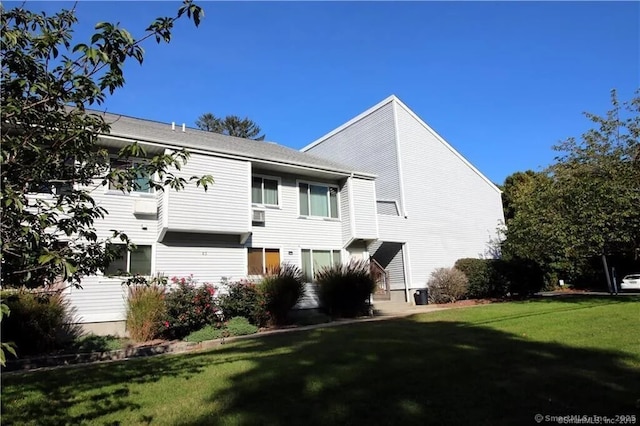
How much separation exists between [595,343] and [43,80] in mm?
9137

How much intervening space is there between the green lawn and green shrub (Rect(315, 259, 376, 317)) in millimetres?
7104

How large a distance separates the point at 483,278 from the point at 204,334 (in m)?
15.9

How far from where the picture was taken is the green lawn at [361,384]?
4.47 meters

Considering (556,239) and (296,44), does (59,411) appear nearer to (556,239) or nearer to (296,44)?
(296,44)

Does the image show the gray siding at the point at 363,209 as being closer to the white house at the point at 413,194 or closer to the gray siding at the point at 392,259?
the white house at the point at 413,194

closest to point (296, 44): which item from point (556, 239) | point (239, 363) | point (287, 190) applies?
point (287, 190)

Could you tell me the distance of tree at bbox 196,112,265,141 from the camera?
5472cm

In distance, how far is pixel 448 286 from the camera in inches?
851

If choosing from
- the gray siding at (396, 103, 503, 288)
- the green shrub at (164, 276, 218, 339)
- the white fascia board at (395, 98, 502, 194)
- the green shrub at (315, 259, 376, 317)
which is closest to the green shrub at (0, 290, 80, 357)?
the green shrub at (164, 276, 218, 339)

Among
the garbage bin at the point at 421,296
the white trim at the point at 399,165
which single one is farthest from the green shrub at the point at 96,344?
the white trim at the point at 399,165

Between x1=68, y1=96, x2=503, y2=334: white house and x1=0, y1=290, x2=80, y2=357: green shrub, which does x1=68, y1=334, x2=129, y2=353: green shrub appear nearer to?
x1=0, y1=290, x2=80, y2=357: green shrub

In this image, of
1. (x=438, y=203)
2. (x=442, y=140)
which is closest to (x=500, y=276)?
(x=438, y=203)

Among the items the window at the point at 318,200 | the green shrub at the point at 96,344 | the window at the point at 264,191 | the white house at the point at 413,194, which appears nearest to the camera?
the green shrub at the point at 96,344

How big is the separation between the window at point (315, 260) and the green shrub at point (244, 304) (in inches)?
158
